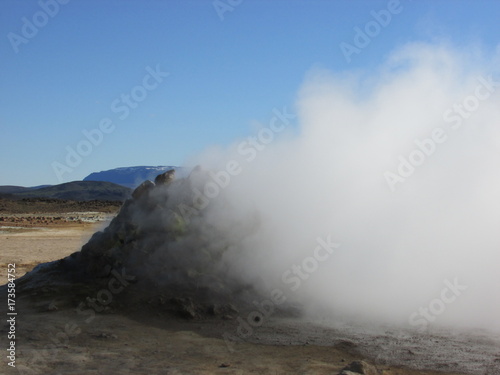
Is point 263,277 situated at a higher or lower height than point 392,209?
lower

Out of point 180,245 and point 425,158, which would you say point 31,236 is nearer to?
point 180,245

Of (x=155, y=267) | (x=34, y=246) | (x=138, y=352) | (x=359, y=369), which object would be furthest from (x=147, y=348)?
(x=34, y=246)

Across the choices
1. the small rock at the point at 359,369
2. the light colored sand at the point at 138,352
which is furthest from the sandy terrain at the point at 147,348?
the small rock at the point at 359,369

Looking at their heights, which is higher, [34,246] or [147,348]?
[34,246]

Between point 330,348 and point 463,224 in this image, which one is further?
point 463,224

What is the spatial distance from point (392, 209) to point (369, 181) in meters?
0.79

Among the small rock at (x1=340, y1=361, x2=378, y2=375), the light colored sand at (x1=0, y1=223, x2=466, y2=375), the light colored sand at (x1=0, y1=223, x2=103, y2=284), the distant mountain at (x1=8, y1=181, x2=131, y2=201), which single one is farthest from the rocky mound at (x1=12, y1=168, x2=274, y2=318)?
the distant mountain at (x1=8, y1=181, x2=131, y2=201)

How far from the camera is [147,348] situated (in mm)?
6465

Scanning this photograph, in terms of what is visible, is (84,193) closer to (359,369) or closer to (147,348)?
(147,348)

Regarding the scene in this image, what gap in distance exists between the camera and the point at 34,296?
27.8 ft

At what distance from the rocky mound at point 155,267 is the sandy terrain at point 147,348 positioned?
24 cm

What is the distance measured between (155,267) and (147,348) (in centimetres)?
226

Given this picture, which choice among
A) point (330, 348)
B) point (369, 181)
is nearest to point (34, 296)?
point (330, 348)

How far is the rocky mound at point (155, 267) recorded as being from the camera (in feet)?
26.6
